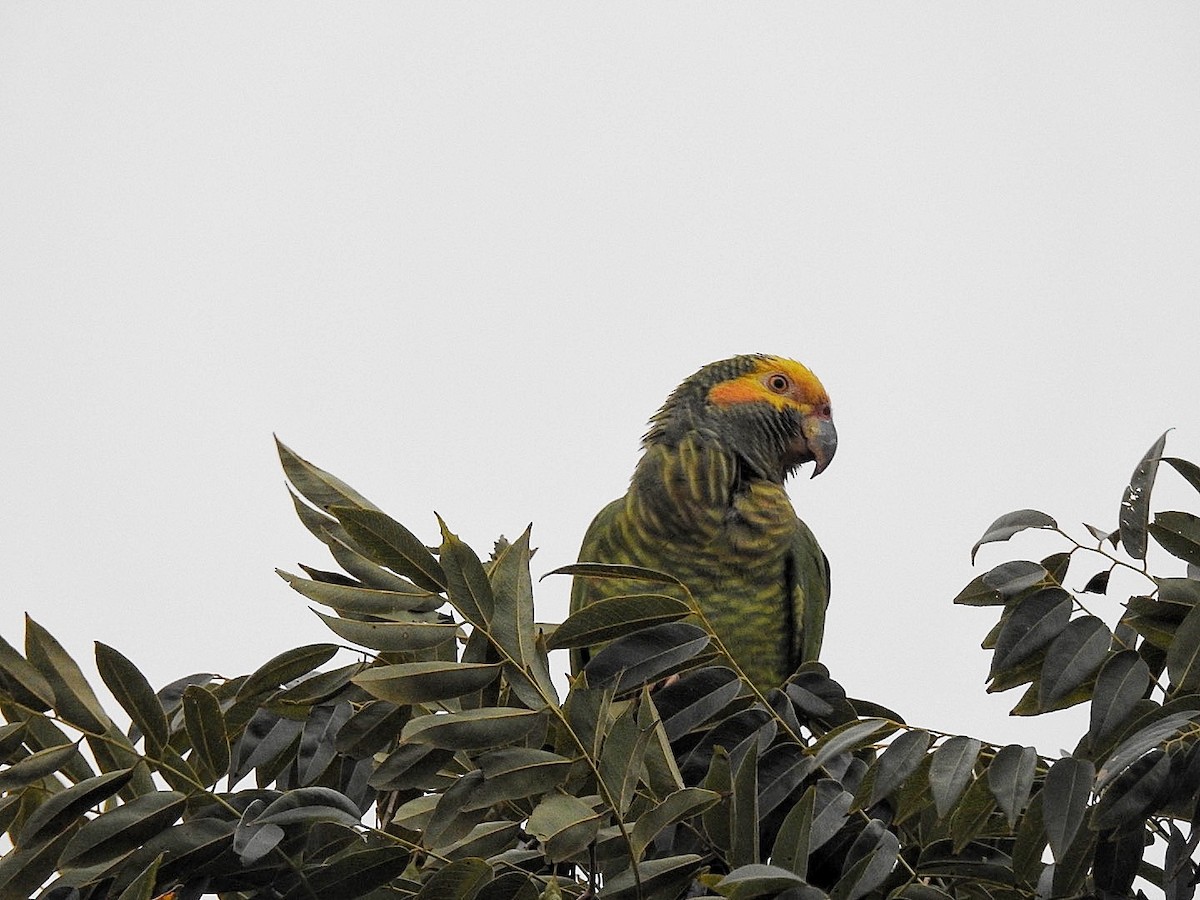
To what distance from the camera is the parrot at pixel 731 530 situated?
2.81m

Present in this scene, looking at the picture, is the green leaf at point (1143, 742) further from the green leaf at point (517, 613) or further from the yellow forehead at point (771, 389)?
the yellow forehead at point (771, 389)

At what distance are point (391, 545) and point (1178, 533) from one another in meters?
0.79

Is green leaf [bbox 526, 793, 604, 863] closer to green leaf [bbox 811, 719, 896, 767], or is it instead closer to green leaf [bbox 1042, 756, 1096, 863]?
green leaf [bbox 811, 719, 896, 767]

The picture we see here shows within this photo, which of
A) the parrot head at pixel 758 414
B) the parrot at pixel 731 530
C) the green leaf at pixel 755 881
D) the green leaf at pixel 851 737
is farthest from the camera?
the parrot head at pixel 758 414

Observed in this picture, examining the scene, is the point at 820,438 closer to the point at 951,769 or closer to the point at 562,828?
the point at 951,769

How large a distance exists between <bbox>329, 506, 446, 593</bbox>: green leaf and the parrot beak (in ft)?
7.97

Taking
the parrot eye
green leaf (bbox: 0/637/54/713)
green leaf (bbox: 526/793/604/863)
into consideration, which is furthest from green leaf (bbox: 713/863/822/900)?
the parrot eye

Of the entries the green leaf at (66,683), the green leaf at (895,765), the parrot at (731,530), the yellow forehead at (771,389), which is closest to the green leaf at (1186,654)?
the green leaf at (895,765)

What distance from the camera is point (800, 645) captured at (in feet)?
9.43

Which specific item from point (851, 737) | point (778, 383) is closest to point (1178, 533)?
point (851, 737)

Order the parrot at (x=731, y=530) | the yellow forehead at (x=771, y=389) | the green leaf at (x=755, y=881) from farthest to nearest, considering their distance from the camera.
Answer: the yellow forehead at (x=771, y=389)
the parrot at (x=731, y=530)
the green leaf at (x=755, y=881)

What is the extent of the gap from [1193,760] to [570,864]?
1.99 ft

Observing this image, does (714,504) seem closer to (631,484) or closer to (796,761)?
(631,484)

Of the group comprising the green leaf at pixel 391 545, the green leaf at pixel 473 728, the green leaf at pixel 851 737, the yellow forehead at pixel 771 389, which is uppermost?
the yellow forehead at pixel 771 389
